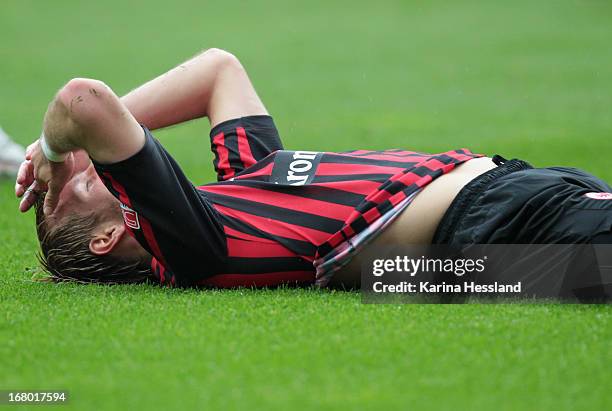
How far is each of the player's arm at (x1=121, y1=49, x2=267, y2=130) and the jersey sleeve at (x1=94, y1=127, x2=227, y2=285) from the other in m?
0.58

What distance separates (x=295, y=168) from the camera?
405 cm

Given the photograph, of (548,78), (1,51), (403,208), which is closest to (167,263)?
(403,208)

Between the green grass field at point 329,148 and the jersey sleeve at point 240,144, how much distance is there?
0.65 m

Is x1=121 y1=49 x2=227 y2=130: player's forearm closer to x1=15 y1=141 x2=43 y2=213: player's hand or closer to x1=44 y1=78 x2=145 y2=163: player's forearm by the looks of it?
x1=15 y1=141 x2=43 y2=213: player's hand

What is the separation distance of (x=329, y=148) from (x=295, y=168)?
13.4 feet

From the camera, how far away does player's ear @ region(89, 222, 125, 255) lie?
410cm

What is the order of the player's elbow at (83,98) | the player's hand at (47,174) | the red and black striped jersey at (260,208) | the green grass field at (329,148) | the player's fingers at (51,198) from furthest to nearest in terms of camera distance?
the player's fingers at (51,198)
the player's hand at (47,174)
the red and black striped jersey at (260,208)
the player's elbow at (83,98)
the green grass field at (329,148)

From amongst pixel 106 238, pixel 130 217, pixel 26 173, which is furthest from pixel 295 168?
pixel 26 173

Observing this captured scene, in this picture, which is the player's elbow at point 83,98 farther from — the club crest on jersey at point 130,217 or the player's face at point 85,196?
the player's face at point 85,196

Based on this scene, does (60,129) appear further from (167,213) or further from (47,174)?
(167,213)

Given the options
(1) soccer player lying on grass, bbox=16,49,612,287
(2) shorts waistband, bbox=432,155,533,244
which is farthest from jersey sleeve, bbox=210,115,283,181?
(2) shorts waistband, bbox=432,155,533,244

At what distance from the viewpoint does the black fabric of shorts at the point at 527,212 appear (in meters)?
3.60

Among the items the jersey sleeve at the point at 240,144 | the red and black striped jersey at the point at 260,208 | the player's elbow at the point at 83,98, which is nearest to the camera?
the player's elbow at the point at 83,98

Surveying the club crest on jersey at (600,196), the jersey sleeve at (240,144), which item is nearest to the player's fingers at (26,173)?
the jersey sleeve at (240,144)
